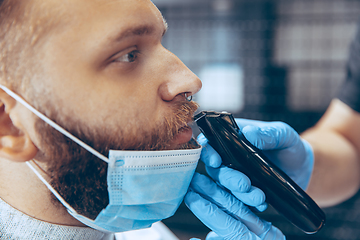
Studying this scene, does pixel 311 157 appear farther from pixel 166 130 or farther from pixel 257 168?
pixel 166 130

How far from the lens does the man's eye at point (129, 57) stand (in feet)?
2.08

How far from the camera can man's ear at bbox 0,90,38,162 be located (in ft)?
1.92

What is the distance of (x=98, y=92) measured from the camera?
1.94 ft

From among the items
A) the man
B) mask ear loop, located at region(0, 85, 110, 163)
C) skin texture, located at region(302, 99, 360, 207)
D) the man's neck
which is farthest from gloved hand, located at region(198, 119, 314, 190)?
the man's neck

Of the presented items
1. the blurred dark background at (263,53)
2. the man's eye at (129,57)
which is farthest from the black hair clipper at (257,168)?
the blurred dark background at (263,53)

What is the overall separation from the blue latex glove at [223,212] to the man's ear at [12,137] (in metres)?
0.44

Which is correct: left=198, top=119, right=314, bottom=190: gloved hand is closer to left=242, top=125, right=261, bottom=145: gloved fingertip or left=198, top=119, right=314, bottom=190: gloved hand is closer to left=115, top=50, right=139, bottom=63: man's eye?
left=242, top=125, right=261, bottom=145: gloved fingertip

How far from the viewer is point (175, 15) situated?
279 centimetres

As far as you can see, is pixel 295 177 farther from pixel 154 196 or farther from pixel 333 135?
pixel 154 196

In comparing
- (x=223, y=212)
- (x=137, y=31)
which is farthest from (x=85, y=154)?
(x=223, y=212)

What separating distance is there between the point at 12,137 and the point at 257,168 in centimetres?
62

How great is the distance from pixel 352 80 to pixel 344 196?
57 centimetres

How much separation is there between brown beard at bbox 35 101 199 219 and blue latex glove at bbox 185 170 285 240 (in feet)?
0.66

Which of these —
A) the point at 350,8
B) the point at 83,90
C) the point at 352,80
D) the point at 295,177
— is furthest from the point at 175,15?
the point at 83,90
